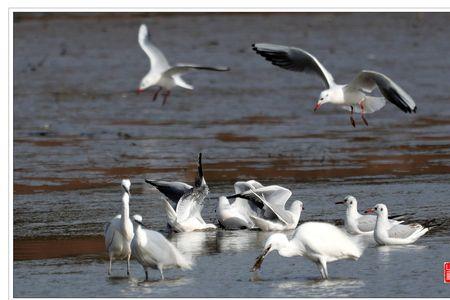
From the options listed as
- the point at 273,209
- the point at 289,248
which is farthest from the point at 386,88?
the point at 289,248

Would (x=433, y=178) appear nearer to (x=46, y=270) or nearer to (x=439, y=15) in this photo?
(x=46, y=270)

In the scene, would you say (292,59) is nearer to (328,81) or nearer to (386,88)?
(328,81)

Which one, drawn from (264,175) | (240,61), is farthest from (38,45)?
(264,175)

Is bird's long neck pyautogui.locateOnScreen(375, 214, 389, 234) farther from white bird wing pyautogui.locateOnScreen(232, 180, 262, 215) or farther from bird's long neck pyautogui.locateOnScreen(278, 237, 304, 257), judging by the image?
white bird wing pyautogui.locateOnScreen(232, 180, 262, 215)

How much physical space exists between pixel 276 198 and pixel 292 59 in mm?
3010

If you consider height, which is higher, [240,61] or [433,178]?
[240,61]

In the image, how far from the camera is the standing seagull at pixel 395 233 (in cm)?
1050

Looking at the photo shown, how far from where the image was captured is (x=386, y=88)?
13.1m

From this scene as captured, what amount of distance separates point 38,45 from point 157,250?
25.3 m

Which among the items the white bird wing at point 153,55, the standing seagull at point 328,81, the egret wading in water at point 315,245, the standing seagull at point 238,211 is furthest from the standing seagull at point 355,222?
the white bird wing at point 153,55

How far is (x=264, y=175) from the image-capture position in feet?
48.7

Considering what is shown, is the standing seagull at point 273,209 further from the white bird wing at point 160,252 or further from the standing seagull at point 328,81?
the standing seagull at point 328,81

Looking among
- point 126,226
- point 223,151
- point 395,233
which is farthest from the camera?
point 223,151

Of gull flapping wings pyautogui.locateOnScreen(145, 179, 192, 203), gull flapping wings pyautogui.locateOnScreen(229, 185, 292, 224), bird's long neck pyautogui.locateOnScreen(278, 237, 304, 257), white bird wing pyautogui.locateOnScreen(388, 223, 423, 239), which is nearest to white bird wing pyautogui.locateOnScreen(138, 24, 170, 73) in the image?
gull flapping wings pyautogui.locateOnScreen(145, 179, 192, 203)
